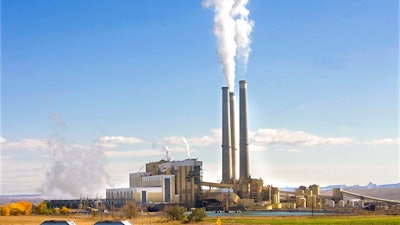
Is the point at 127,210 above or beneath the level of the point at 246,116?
beneath

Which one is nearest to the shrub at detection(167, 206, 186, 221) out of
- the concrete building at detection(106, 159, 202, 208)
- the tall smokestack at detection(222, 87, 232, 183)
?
the concrete building at detection(106, 159, 202, 208)

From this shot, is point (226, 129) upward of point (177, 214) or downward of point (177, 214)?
upward

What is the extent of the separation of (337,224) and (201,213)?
13287 millimetres

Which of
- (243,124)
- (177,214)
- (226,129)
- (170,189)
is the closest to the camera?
(177,214)

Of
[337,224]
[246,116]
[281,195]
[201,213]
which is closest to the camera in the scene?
[337,224]

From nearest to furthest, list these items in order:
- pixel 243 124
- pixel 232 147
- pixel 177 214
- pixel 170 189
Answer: pixel 177 214, pixel 243 124, pixel 170 189, pixel 232 147

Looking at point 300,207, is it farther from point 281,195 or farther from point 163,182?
point 163,182

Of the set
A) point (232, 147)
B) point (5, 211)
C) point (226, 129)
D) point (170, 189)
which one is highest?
point (226, 129)

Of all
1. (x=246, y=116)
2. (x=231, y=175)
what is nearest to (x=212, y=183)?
(x=231, y=175)

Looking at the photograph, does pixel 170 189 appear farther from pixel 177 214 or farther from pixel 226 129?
pixel 177 214

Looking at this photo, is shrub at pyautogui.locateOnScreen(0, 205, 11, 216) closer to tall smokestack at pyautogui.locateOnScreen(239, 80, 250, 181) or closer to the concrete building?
the concrete building

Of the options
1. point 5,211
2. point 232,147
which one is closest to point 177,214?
point 5,211

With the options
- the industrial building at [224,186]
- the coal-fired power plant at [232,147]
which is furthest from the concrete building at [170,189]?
the coal-fired power plant at [232,147]

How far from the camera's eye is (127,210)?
7581cm
